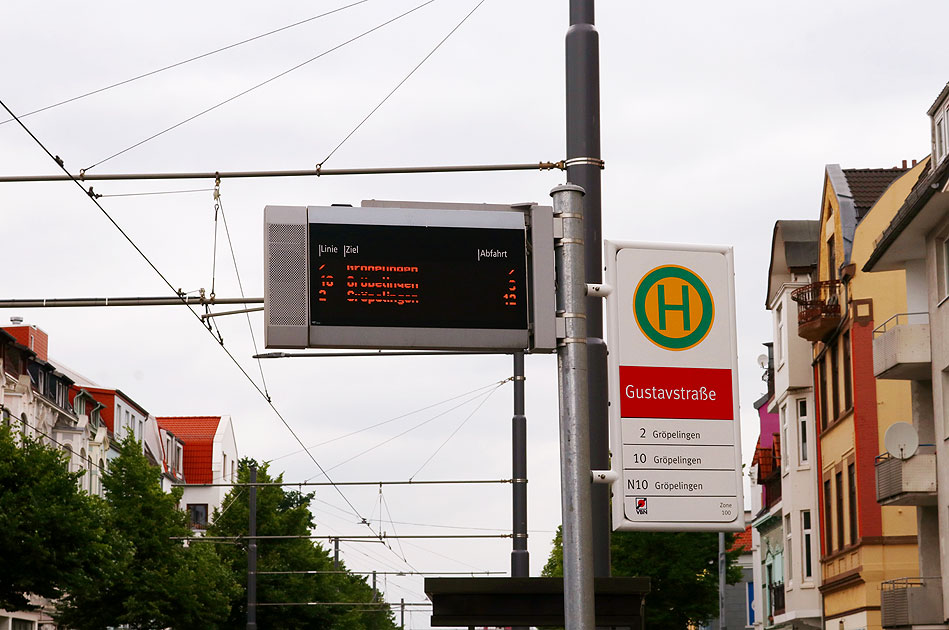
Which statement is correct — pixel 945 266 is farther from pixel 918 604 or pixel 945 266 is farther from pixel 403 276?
pixel 403 276

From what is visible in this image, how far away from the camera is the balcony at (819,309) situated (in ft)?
125

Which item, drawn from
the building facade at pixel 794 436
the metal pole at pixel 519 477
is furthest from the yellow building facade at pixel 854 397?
the metal pole at pixel 519 477

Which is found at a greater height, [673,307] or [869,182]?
[869,182]

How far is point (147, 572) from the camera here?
43.7m

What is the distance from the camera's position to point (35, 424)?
55094 millimetres

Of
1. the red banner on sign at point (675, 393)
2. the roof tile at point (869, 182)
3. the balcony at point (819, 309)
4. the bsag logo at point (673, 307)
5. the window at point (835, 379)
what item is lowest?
the red banner on sign at point (675, 393)

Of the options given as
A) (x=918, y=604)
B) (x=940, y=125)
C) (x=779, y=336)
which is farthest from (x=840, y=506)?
(x=940, y=125)

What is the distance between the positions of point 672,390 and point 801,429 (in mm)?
38388

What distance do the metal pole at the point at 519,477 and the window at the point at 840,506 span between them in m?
15.8

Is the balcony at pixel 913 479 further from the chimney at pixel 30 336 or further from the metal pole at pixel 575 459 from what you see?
the chimney at pixel 30 336

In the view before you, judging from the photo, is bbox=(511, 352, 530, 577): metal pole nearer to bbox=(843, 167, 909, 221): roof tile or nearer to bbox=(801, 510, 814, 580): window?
bbox=(843, 167, 909, 221): roof tile

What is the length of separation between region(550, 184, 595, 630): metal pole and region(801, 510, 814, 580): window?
3838cm

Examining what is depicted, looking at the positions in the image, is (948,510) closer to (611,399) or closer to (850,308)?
(850,308)

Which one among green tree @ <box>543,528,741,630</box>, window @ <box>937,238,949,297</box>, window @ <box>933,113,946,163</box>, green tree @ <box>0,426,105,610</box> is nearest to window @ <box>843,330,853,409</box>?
window @ <box>937,238,949,297</box>
